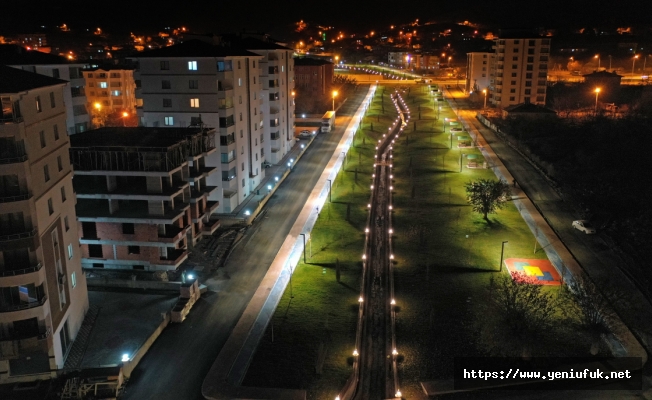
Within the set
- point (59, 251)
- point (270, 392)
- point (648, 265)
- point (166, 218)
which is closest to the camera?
point (270, 392)

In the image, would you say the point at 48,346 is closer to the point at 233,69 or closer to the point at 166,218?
the point at 166,218

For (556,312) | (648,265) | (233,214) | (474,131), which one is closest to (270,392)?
(556,312)

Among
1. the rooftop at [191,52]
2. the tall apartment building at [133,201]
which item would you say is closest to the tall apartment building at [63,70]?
the rooftop at [191,52]

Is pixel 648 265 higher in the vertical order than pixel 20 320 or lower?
lower

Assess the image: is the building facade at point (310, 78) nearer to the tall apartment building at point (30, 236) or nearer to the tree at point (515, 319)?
the tree at point (515, 319)

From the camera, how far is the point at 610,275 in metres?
37.3

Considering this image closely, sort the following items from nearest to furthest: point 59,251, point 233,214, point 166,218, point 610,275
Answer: point 59,251, point 166,218, point 610,275, point 233,214

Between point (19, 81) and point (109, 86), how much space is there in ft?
246

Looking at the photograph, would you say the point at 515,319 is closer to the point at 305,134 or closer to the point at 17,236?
the point at 17,236

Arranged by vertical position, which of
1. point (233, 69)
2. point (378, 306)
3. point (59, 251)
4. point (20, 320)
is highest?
point (233, 69)

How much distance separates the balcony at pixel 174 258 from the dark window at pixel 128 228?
2668mm

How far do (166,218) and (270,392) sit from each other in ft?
49.5

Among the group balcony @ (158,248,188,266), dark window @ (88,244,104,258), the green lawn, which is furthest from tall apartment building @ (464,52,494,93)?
dark window @ (88,244,104,258)

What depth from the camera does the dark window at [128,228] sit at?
35.8m
